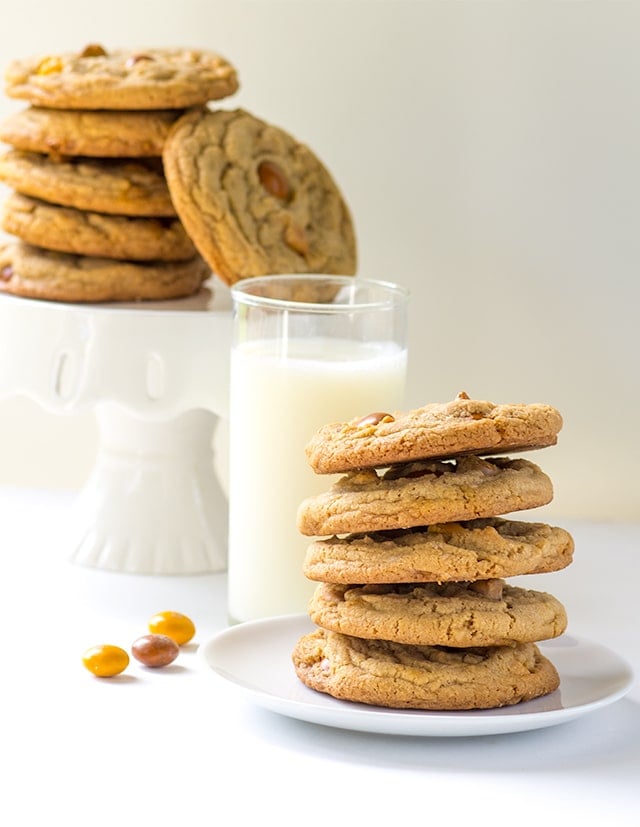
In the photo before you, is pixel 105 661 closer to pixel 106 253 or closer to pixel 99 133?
pixel 106 253

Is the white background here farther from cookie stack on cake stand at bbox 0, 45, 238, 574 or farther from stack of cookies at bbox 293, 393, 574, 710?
stack of cookies at bbox 293, 393, 574, 710

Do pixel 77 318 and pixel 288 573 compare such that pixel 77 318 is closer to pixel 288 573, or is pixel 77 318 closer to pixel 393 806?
pixel 288 573

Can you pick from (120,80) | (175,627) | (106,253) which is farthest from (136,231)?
(175,627)

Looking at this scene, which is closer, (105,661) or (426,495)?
(426,495)

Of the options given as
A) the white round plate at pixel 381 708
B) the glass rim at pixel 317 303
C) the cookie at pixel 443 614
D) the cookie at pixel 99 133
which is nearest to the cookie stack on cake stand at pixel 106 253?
the cookie at pixel 99 133

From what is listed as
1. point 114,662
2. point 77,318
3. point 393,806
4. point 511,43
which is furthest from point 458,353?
point 393,806

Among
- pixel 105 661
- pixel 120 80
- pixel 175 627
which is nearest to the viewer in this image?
pixel 105 661
